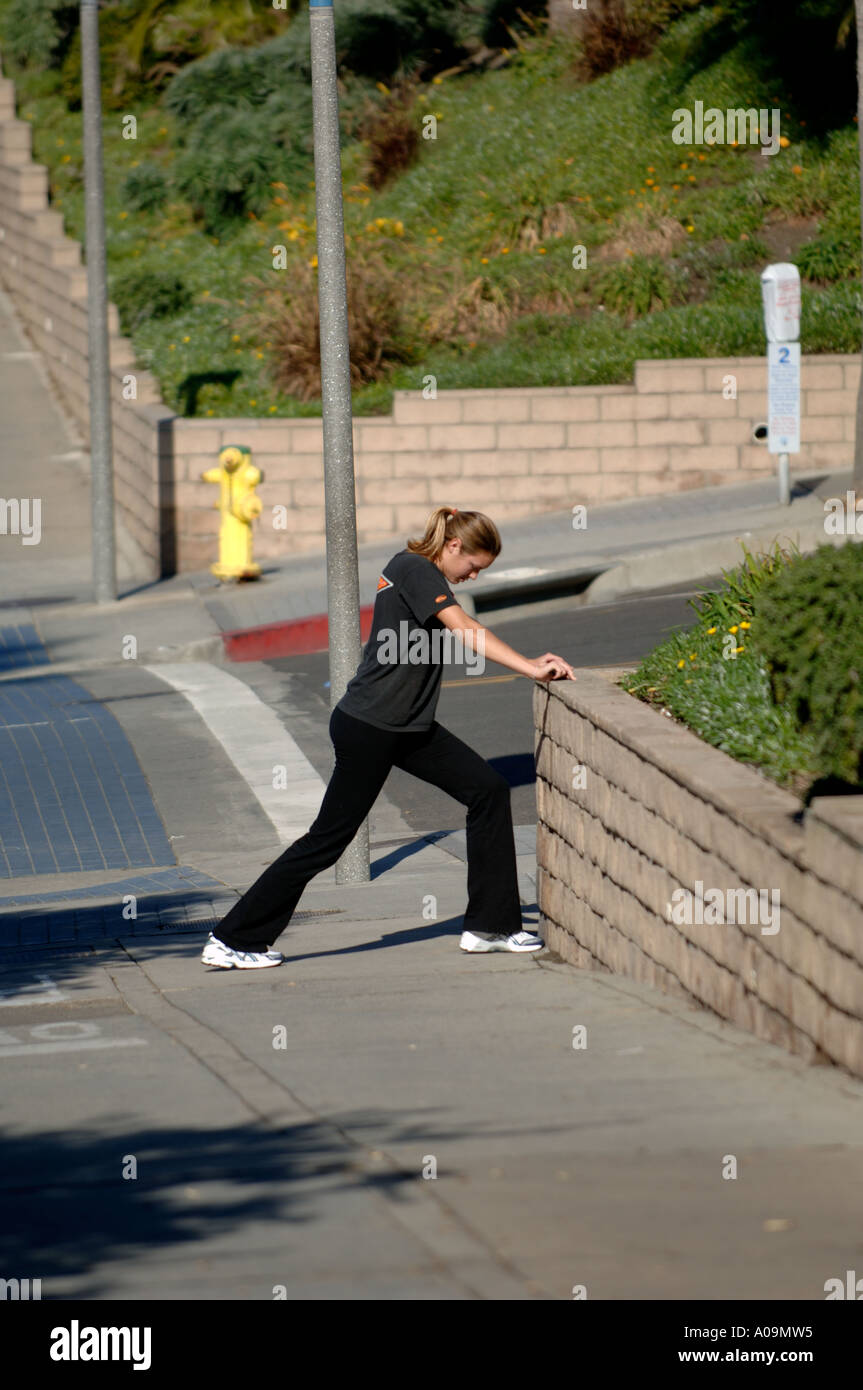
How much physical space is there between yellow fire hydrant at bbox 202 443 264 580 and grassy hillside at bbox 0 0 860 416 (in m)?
2.67

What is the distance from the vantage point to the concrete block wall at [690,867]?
16.6 feet

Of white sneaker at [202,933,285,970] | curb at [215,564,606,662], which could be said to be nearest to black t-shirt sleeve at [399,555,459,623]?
white sneaker at [202,933,285,970]

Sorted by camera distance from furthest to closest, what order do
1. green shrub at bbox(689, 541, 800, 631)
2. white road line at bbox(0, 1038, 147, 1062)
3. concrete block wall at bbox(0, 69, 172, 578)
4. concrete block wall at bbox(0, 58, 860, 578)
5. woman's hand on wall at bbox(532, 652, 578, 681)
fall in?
1. concrete block wall at bbox(0, 69, 172, 578)
2. concrete block wall at bbox(0, 58, 860, 578)
3. green shrub at bbox(689, 541, 800, 631)
4. woman's hand on wall at bbox(532, 652, 578, 681)
5. white road line at bbox(0, 1038, 147, 1062)

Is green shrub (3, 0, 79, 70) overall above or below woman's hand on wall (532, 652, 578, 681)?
above

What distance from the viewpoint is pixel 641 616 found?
1535cm

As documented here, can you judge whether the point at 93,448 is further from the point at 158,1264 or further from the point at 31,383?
the point at 158,1264

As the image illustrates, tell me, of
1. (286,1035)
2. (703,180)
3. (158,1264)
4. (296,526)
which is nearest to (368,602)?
(296,526)

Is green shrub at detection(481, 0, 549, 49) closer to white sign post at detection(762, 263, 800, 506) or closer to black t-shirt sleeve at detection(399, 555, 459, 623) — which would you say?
white sign post at detection(762, 263, 800, 506)

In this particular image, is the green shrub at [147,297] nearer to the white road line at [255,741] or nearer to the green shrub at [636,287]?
the green shrub at [636,287]

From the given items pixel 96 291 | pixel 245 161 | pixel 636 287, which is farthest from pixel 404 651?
pixel 245 161

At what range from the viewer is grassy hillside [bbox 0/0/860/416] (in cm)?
2089

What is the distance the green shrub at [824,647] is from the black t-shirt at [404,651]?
5.06 ft

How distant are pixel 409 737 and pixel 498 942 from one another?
106cm

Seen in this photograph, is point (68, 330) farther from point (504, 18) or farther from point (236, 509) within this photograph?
point (504, 18)
